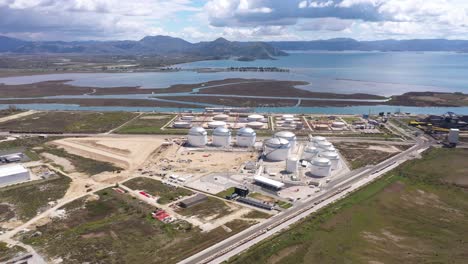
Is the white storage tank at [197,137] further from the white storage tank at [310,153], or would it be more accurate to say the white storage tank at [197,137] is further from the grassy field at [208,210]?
the grassy field at [208,210]

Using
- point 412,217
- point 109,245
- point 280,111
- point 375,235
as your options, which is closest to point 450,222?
point 412,217

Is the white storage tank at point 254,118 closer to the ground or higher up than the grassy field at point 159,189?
higher up

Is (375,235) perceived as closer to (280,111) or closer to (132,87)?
(280,111)

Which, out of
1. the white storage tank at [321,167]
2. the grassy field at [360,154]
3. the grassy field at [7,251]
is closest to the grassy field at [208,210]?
the grassy field at [7,251]

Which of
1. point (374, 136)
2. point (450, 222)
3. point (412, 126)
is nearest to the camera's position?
point (450, 222)

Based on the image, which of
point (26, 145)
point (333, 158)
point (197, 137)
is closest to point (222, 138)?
point (197, 137)

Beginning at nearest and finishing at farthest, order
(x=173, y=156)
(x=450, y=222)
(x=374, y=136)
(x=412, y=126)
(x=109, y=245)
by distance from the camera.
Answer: (x=109, y=245) → (x=450, y=222) → (x=173, y=156) → (x=374, y=136) → (x=412, y=126)

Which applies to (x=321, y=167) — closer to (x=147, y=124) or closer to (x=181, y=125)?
(x=181, y=125)
